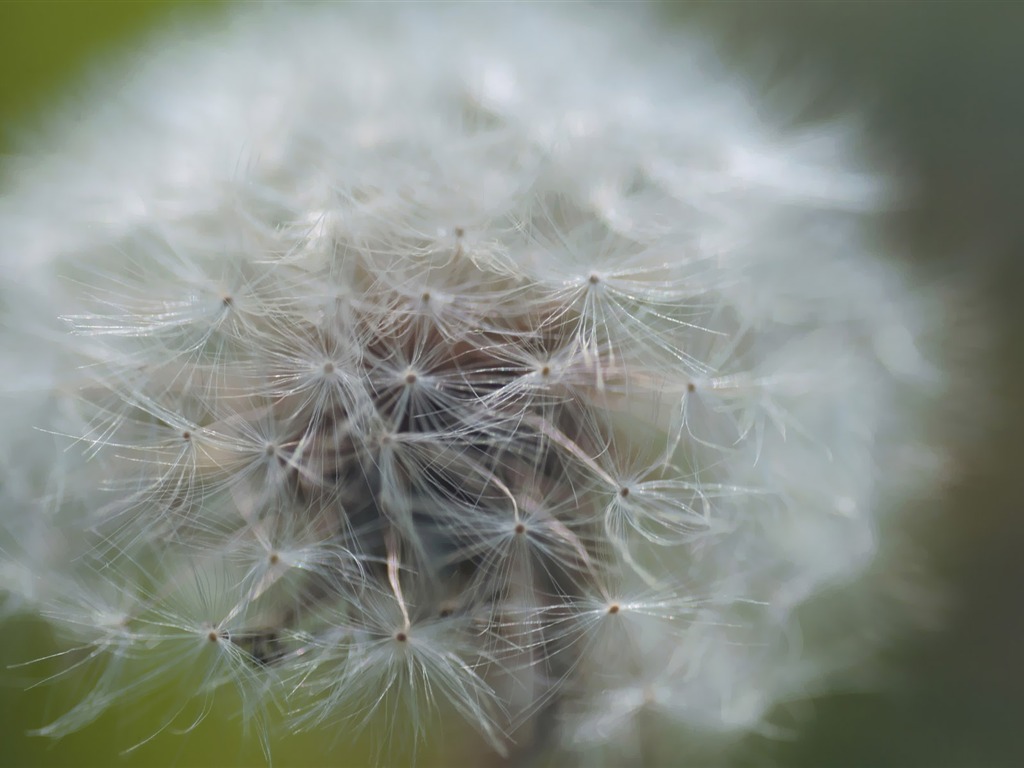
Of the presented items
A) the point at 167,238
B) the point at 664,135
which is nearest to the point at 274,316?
the point at 167,238

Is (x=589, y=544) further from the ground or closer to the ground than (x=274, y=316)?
closer to the ground

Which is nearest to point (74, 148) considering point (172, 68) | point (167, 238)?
point (172, 68)

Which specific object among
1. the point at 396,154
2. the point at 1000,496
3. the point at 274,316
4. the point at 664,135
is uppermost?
the point at 1000,496

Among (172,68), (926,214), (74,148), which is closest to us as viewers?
(74,148)

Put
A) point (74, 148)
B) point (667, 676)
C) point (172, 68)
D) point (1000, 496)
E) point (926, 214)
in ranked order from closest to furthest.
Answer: point (667, 676)
point (74, 148)
point (172, 68)
point (1000, 496)
point (926, 214)

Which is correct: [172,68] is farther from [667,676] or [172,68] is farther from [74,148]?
[667,676]

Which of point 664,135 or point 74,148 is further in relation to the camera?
point 74,148
